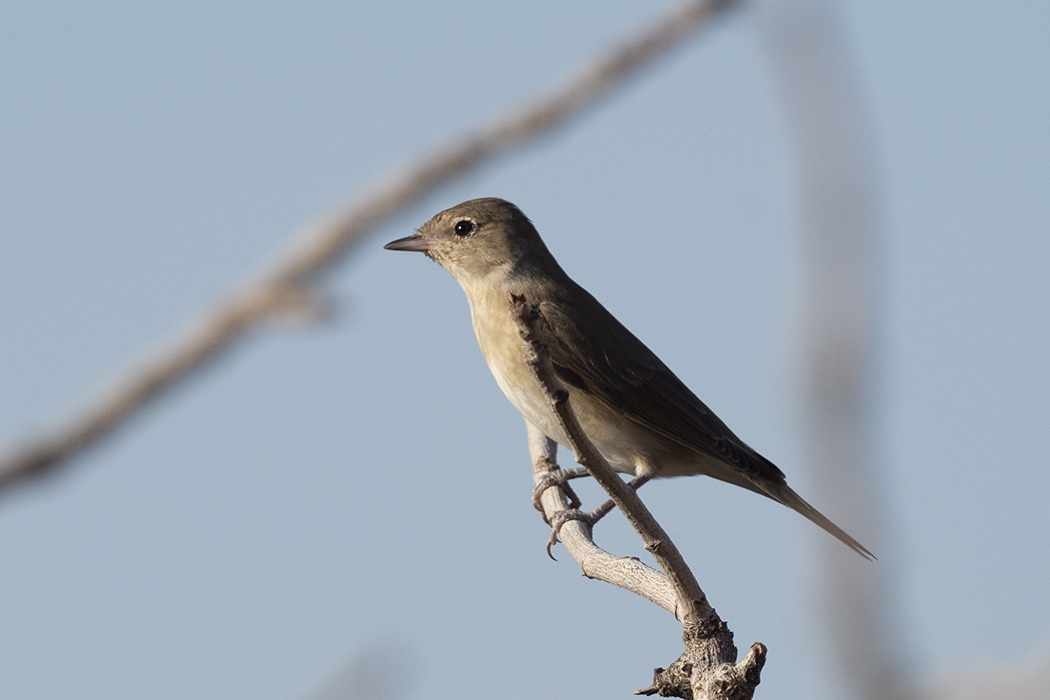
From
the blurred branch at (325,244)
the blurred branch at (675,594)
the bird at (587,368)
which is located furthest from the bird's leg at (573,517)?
the blurred branch at (325,244)

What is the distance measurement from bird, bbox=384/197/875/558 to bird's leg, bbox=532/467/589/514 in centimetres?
23

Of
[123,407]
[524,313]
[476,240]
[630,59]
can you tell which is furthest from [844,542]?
[476,240]

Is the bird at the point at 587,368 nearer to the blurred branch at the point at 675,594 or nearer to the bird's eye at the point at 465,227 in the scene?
the bird's eye at the point at 465,227

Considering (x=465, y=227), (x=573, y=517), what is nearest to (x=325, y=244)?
(x=573, y=517)

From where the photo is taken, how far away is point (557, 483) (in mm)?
6660

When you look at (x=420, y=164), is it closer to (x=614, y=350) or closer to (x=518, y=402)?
(x=518, y=402)

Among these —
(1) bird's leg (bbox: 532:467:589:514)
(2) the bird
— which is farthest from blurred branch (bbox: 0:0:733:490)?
(1) bird's leg (bbox: 532:467:589:514)

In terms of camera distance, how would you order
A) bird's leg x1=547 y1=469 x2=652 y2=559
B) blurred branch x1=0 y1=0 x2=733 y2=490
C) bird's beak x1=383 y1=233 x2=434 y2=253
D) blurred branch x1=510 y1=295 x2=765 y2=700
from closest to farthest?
blurred branch x1=0 y1=0 x2=733 y2=490
blurred branch x1=510 y1=295 x2=765 y2=700
bird's leg x1=547 y1=469 x2=652 y2=559
bird's beak x1=383 y1=233 x2=434 y2=253

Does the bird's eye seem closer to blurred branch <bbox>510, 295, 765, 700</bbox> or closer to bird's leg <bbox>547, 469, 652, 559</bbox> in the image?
bird's leg <bbox>547, 469, 652, 559</bbox>

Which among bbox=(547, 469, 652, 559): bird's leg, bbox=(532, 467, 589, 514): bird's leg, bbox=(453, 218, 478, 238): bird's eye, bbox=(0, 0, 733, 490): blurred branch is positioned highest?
bbox=(453, 218, 478, 238): bird's eye

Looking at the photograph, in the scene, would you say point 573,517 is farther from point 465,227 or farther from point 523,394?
point 465,227

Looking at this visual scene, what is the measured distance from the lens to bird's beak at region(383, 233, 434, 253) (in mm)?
7195

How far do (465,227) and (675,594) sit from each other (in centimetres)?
370

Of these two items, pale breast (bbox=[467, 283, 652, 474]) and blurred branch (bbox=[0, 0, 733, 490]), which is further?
pale breast (bbox=[467, 283, 652, 474])
